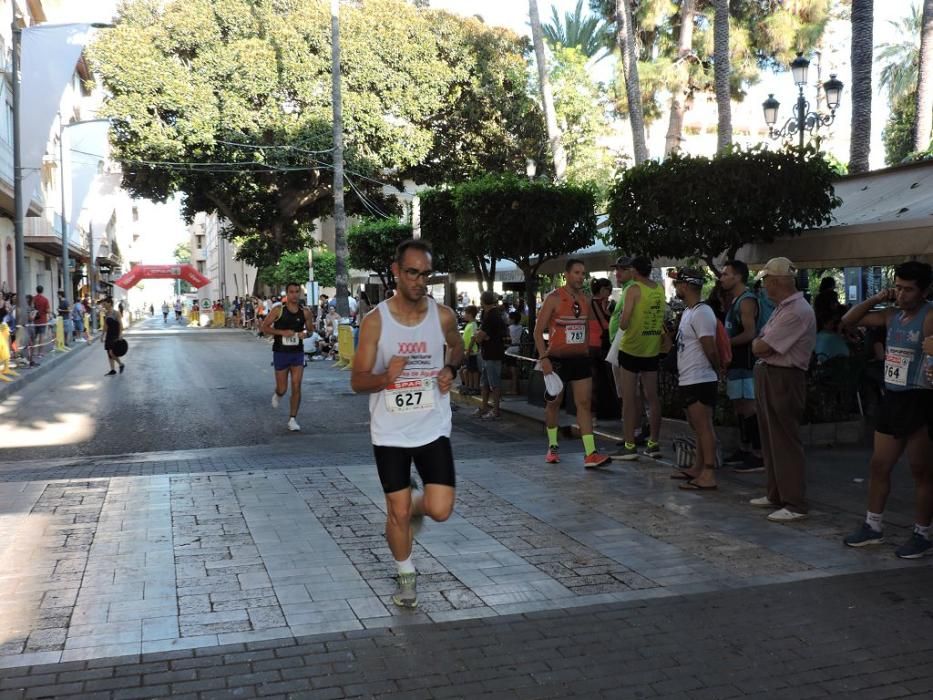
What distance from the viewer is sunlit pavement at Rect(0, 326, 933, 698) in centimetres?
400

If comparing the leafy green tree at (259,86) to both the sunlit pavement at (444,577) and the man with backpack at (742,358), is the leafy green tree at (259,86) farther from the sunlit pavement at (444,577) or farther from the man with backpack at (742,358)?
the man with backpack at (742,358)

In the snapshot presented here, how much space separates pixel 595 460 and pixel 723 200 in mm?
3606

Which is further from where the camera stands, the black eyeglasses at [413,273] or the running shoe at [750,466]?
the running shoe at [750,466]

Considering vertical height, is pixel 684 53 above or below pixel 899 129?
below

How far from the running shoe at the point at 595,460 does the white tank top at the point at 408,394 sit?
3825mm

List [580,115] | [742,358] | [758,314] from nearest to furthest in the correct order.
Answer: [758,314], [742,358], [580,115]

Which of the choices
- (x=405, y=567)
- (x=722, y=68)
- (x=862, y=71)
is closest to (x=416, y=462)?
(x=405, y=567)

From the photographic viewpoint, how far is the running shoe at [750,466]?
8127 millimetres

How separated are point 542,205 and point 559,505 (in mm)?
8156

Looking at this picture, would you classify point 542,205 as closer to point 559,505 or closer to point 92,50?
point 559,505

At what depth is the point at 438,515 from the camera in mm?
4582

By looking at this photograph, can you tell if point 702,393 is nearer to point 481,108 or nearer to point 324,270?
point 481,108

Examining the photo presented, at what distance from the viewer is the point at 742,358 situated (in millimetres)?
8188

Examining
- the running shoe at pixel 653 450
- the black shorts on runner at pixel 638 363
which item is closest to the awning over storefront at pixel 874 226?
the black shorts on runner at pixel 638 363
